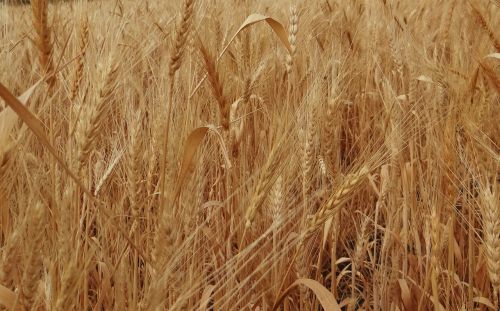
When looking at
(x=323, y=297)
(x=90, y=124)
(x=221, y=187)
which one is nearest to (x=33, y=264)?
(x=90, y=124)

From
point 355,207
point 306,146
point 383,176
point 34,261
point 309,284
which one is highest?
point 34,261

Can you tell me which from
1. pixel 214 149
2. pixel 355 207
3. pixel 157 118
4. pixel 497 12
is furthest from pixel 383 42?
pixel 157 118

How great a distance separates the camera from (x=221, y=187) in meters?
1.36

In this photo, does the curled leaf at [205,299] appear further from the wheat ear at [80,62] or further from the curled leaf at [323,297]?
the wheat ear at [80,62]

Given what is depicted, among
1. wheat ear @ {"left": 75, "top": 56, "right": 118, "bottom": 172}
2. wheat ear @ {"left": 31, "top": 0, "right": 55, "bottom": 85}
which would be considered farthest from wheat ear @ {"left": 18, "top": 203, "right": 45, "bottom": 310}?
wheat ear @ {"left": 31, "top": 0, "right": 55, "bottom": 85}

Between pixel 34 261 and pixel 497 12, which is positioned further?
pixel 497 12

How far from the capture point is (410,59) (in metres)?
1.44

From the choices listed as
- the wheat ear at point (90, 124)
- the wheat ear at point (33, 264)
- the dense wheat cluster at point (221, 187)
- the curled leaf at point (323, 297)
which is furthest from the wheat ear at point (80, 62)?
the curled leaf at point (323, 297)

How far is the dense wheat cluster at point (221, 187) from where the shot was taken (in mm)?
670

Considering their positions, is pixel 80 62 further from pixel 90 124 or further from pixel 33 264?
pixel 33 264

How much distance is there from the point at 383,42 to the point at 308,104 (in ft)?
A: 3.94

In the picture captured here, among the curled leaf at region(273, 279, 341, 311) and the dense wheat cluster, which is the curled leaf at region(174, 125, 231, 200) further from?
the curled leaf at region(273, 279, 341, 311)

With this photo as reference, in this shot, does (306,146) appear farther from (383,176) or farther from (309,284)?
(383,176)

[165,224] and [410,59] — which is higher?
[165,224]
